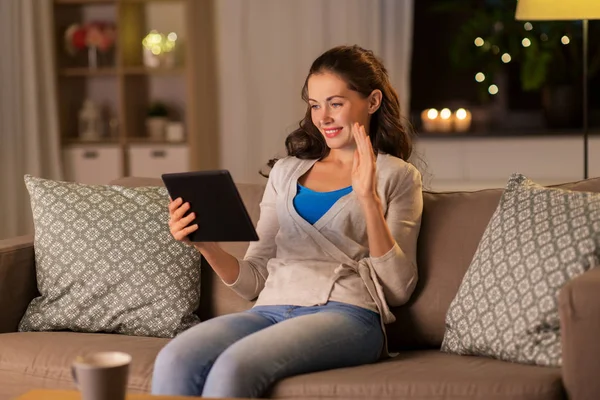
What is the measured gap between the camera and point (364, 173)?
217 centimetres

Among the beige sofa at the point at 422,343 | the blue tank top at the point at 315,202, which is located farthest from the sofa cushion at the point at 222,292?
the blue tank top at the point at 315,202

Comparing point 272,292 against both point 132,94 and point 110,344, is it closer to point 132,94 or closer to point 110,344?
point 110,344

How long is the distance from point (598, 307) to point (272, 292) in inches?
29.5

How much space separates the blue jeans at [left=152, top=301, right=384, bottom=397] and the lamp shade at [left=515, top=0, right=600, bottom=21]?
1.74 m

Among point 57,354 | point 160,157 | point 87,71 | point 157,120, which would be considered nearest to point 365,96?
point 57,354

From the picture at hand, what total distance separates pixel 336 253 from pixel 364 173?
23cm

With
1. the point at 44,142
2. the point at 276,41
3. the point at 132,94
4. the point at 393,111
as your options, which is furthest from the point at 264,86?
the point at 393,111

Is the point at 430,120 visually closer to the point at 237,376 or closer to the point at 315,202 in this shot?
the point at 315,202

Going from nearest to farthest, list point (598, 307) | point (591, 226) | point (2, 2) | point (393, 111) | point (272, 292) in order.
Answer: point (598, 307) → point (591, 226) → point (272, 292) → point (393, 111) → point (2, 2)

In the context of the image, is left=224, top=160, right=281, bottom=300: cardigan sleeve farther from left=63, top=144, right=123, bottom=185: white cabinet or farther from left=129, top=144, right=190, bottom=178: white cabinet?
left=63, top=144, right=123, bottom=185: white cabinet

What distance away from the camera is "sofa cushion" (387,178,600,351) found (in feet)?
7.88

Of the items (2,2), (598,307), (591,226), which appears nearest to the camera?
(598,307)

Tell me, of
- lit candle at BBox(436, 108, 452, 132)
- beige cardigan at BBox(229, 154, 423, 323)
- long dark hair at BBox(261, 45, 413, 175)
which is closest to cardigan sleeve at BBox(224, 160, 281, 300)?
beige cardigan at BBox(229, 154, 423, 323)

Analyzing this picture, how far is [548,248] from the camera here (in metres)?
2.16
